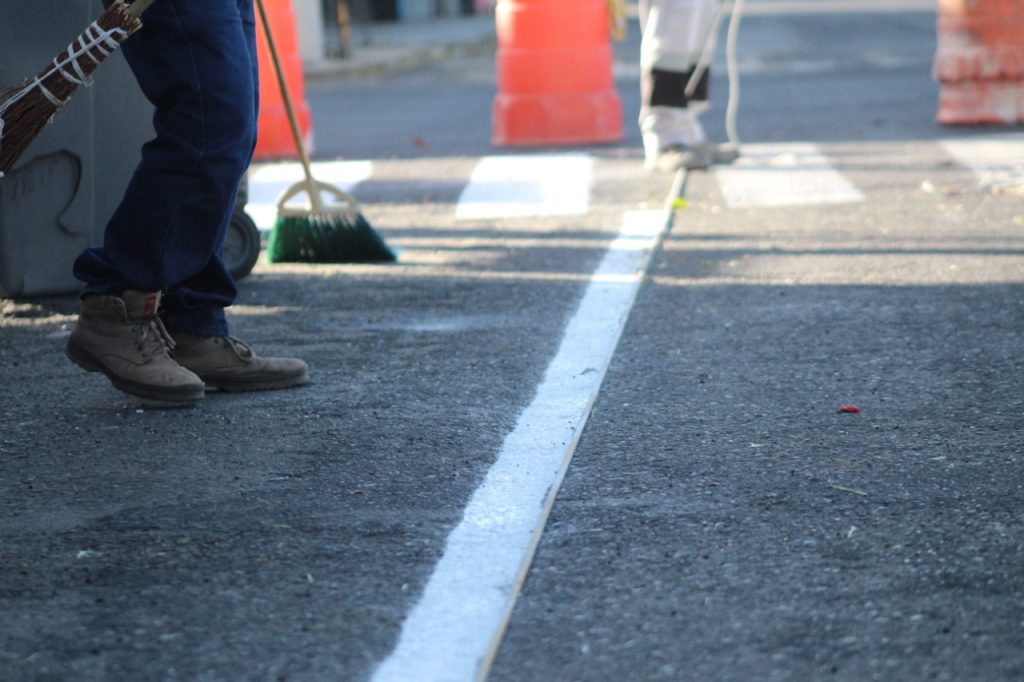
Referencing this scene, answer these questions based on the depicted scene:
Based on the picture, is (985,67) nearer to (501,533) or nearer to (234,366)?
(234,366)

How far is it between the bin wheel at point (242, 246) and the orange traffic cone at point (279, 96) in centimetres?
413

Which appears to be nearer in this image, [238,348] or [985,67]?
[238,348]

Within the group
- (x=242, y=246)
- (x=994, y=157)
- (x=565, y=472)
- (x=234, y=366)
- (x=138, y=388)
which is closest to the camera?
(x=565, y=472)

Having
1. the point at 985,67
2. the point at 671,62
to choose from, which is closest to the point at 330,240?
the point at 671,62

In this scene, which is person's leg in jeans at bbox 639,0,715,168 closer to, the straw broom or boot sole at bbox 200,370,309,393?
boot sole at bbox 200,370,309,393

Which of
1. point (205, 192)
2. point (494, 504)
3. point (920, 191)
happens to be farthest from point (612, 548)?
point (920, 191)

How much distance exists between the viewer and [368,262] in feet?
18.8

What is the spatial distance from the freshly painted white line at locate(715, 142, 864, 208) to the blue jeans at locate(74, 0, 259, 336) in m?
3.45

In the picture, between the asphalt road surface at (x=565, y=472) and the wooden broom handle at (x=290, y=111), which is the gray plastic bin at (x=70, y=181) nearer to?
the asphalt road surface at (x=565, y=472)

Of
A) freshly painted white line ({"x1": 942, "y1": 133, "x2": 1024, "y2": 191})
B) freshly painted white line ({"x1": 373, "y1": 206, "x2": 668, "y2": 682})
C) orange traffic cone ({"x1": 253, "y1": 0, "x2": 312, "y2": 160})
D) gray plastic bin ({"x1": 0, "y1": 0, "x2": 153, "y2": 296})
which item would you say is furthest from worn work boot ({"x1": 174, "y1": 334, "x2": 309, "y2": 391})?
orange traffic cone ({"x1": 253, "y1": 0, "x2": 312, "y2": 160})

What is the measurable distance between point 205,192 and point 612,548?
4.75ft

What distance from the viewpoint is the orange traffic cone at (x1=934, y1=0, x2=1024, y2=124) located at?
9500 mm

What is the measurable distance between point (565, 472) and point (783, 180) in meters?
4.67

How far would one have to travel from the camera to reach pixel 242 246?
5297mm
